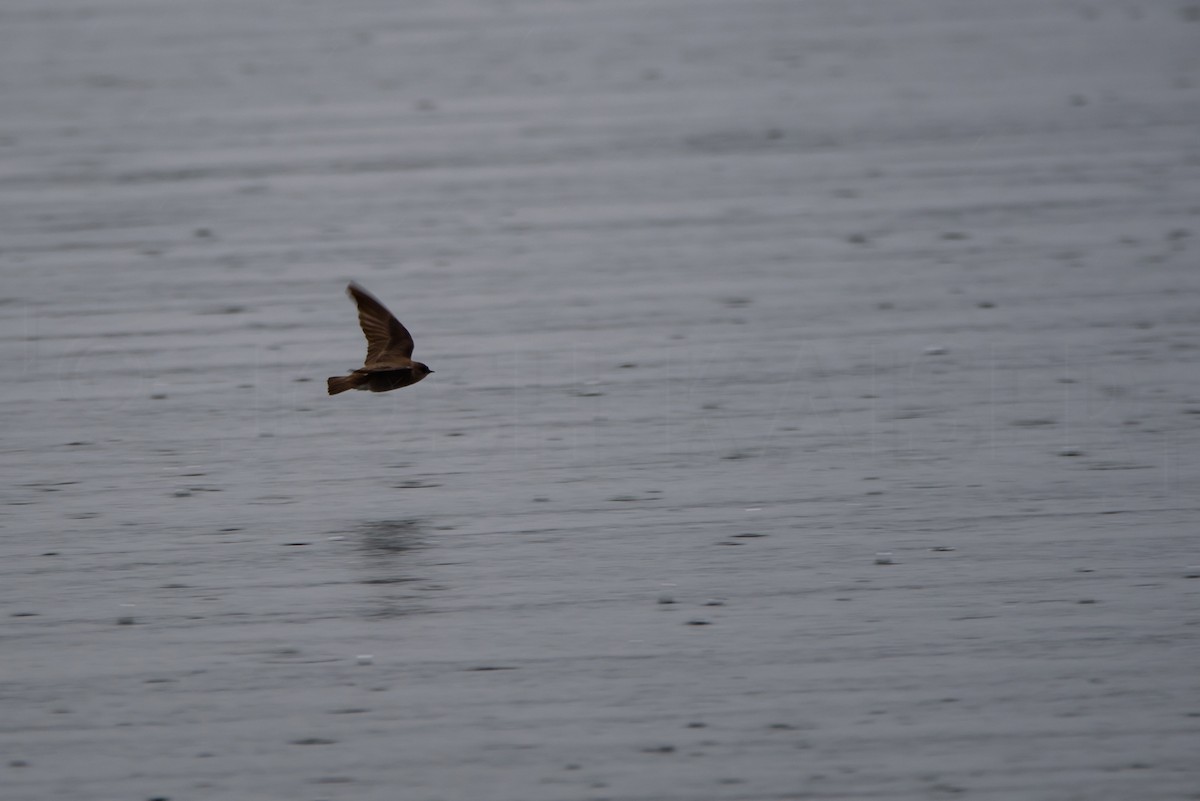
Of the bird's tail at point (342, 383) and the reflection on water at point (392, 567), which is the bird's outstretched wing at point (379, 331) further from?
the reflection on water at point (392, 567)

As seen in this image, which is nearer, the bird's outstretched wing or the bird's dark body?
the bird's dark body

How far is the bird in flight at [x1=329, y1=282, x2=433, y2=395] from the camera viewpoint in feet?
11.8

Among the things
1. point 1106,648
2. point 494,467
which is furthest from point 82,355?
point 1106,648

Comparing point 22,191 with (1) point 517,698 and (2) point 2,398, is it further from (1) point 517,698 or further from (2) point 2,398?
(1) point 517,698

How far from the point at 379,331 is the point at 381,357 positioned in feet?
0.24

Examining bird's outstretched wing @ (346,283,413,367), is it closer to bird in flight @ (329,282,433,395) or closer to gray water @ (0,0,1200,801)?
bird in flight @ (329,282,433,395)

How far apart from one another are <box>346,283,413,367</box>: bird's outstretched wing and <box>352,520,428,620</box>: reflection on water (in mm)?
433

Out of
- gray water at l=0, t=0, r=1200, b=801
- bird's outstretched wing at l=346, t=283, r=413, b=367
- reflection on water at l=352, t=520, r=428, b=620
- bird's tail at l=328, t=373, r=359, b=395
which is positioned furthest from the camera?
bird's outstretched wing at l=346, t=283, r=413, b=367

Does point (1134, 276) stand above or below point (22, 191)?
below

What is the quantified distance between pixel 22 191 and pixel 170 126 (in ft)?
2.91

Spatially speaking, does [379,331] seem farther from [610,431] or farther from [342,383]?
[610,431]

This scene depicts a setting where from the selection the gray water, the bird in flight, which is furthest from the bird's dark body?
the gray water

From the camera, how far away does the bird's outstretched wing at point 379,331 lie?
146 inches

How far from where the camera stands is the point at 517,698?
110 inches
